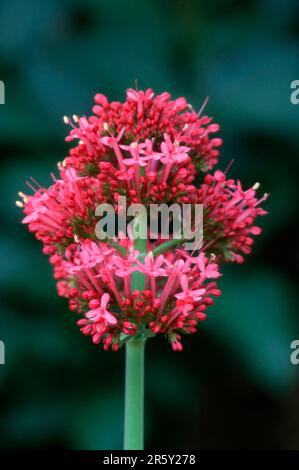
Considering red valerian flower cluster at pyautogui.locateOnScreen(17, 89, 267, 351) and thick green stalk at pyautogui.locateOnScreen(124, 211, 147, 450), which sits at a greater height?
red valerian flower cluster at pyautogui.locateOnScreen(17, 89, 267, 351)

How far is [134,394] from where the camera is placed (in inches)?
76.3

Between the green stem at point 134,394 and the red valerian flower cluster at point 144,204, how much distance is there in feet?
0.23

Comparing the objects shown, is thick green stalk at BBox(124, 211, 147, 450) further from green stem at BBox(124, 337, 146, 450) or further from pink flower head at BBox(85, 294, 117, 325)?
pink flower head at BBox(85, 294, 117, 325)

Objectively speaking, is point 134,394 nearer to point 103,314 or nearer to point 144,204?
point 103,314

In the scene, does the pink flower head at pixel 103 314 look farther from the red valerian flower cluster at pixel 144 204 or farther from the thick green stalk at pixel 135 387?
the thick green stalk at pixel 135 387

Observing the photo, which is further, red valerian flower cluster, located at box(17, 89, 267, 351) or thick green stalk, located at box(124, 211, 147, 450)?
thick green stalk, located at box(124, 211, 147, 450)

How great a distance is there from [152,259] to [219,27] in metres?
1.79

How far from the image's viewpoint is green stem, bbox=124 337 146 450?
193 centimetres

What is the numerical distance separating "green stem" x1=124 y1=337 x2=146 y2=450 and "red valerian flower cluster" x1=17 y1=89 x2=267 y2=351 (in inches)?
2.8

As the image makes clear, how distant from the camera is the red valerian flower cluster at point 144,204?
1.83m

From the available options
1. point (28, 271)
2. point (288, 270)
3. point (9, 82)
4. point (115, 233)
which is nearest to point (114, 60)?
point (9, 82)

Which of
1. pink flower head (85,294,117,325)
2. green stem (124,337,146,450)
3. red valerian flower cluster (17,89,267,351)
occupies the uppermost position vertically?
red valerian flower cluster (17,89,267,351)

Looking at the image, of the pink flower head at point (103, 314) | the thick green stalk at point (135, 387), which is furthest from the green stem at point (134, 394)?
the pink flower head at point (103, 314)

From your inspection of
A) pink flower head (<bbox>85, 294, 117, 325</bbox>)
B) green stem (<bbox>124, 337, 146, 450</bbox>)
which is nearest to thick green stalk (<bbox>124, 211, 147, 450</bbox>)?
green stem (<bbox>124, 337, 146, 450</bbox>)
